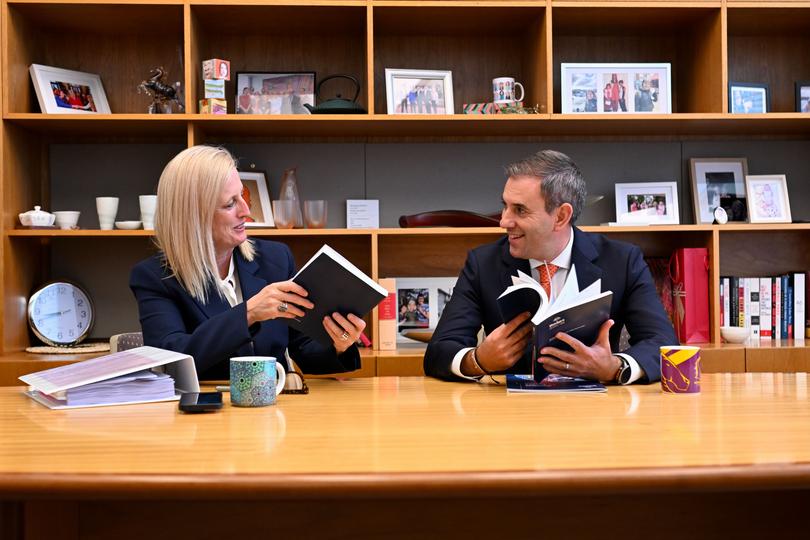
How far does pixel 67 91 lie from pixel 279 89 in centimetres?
84

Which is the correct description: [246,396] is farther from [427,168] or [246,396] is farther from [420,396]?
[427,168]

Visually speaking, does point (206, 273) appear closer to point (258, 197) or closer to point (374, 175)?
point (258, 197)

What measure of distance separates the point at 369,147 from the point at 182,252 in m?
1.57

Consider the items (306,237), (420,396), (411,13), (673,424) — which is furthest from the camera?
(306,237)

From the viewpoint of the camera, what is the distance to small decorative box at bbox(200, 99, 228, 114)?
319 centimetres

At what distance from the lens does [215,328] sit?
192 cm

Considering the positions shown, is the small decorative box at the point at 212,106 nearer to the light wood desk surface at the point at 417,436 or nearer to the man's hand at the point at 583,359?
the light wood desk surface at the point at 417,436

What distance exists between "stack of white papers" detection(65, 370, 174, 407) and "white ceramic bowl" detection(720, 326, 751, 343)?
237 centimetres

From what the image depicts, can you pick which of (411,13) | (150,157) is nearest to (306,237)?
(150,157)

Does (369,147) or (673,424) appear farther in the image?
(369,147)

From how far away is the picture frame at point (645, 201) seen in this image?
3.50m

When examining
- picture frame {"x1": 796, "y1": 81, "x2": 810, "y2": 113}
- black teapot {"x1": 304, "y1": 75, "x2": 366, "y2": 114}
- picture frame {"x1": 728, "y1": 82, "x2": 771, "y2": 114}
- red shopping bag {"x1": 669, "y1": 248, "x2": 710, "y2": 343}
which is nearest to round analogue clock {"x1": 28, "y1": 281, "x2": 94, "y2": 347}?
black teapot {"x1": 304, "y1": 75, "x2": 366, "y2": 114}

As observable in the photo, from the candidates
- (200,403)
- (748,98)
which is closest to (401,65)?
(748,98)

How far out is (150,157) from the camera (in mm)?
3541
